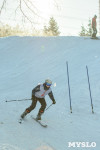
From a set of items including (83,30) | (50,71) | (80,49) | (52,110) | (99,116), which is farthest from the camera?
A: (83,30)

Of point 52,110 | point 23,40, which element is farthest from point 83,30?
point 52,110

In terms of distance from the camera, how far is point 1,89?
12180 millimetres

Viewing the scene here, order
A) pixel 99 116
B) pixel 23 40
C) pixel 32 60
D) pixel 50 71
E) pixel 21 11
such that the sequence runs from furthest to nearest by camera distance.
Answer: pixel 23 40, pixel 32 60, pixel 50 71, pixel 99 116, pixel 21 11

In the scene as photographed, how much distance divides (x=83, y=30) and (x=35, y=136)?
64.1 metres

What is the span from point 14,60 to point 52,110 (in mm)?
8786

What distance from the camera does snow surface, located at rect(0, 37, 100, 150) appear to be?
6.62m

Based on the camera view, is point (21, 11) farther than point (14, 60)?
No

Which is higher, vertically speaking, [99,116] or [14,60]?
[14,60]

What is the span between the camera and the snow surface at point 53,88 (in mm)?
6615

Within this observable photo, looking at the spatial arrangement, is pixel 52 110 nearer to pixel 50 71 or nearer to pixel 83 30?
pixel 50 71

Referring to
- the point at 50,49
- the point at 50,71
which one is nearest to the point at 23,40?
the point at 50,49

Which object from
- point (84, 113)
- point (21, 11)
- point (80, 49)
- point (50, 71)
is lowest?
point (84, 113)

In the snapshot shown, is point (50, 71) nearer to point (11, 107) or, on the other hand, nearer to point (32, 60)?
point (32, 60)

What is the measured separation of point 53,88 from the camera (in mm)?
11711
